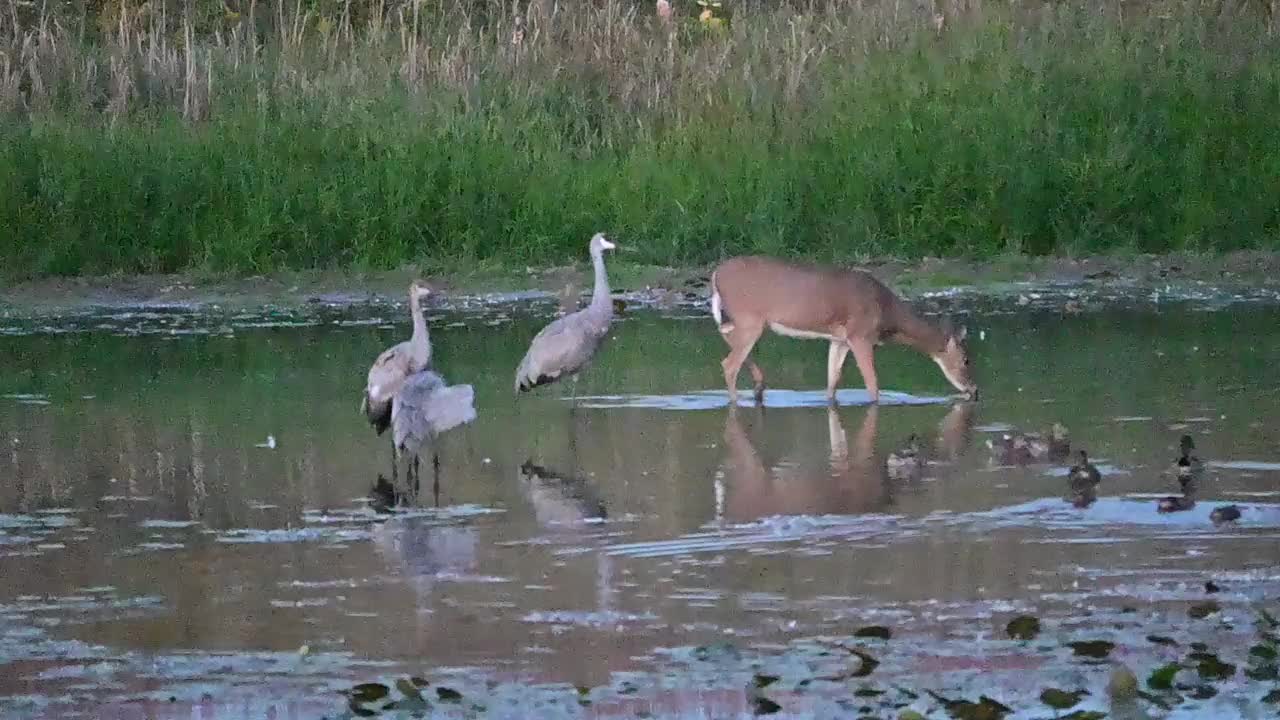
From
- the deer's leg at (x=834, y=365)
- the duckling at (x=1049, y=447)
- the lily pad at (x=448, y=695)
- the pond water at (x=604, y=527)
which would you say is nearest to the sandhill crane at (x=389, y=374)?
the pond water at (x=604, y=527)

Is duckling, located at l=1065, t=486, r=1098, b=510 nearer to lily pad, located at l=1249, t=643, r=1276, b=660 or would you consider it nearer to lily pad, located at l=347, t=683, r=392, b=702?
lily pad, located at l=1249, t=643, r=1276, b=660

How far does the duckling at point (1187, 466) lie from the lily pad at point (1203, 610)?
2162 millimetres

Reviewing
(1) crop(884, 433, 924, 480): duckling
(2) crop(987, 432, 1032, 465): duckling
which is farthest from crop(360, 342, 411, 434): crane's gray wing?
(2) crop(987, 432, 1032, 465): duckling

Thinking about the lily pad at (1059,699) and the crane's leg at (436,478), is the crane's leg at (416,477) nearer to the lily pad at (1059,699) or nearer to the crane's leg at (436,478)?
the crane's leg at (436,478)

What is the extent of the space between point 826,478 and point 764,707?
3.64 m

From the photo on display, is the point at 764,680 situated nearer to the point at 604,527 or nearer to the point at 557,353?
the point at 604,527

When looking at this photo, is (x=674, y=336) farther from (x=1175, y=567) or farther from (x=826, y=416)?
(x=1175, y=567)

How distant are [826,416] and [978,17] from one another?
31.5 feet

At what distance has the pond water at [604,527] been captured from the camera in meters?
6.42

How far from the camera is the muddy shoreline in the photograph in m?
16.2

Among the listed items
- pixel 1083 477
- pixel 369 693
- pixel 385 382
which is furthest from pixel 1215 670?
pixel 385 382

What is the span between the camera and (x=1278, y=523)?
26.4 ft

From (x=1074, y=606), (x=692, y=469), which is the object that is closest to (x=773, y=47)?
(x=692, y=469)

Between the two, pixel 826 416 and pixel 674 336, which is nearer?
pixel 826 416
